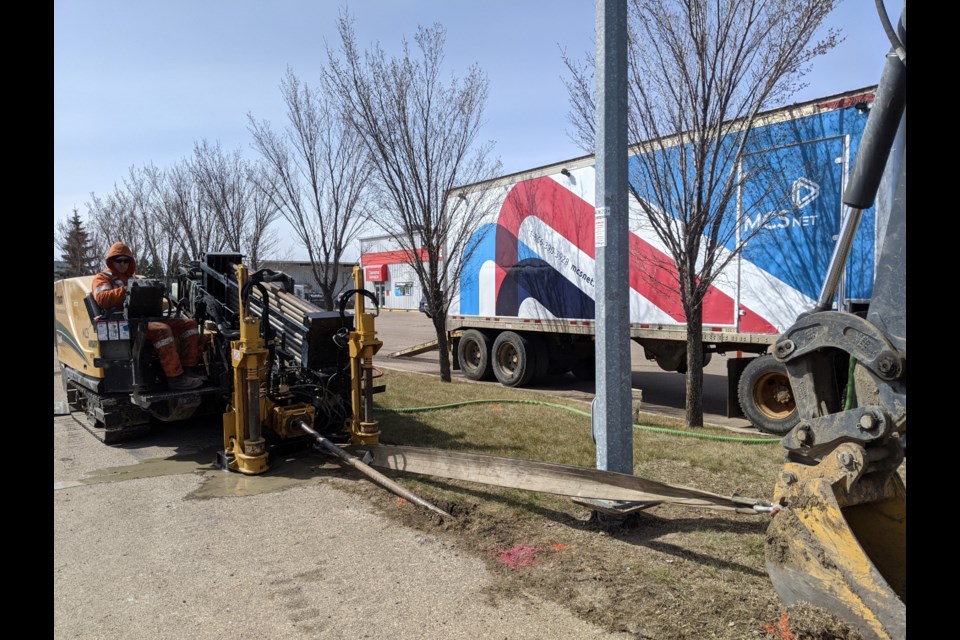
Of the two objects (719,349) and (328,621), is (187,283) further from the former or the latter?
(719,349)

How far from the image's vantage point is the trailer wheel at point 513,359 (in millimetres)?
12672

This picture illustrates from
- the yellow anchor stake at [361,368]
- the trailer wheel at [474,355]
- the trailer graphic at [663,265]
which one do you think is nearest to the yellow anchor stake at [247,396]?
the yellow anchor stake at [361,368]

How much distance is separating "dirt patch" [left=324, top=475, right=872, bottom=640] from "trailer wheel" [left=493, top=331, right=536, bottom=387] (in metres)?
7.18

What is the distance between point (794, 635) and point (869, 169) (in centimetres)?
212

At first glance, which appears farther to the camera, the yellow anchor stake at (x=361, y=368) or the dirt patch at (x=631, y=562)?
the yellow anchor stake at (x=361, y=368)

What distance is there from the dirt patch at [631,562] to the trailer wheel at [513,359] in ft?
23.6

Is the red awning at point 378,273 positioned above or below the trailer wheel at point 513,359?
above

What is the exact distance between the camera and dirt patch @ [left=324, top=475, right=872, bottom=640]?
3.27 meters

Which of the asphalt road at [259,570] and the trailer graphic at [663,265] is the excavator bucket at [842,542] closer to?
the asphalt road at [259,570]

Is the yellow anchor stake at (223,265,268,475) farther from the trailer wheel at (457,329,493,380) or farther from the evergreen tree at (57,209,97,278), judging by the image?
the evergreen tree at (57,209,97,278)

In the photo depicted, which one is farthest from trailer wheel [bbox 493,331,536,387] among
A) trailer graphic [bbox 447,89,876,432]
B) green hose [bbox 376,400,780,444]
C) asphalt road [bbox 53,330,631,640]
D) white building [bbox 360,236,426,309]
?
white building [bbox 360,236,426,309]

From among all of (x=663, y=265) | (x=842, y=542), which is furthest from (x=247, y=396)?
(x=663, y=265)

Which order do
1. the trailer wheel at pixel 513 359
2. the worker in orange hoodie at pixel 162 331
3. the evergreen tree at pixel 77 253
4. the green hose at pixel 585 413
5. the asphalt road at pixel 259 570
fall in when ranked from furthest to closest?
the evergreen tree at pixel 77 253 < the trailer wheel at pixel 513 359 < the green hose at pixel 585 413 < the worker in orange hoodie at pixel 162 331 < the asphalt road at pixel 259 570

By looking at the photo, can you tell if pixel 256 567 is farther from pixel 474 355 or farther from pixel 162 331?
pixel 474 355
